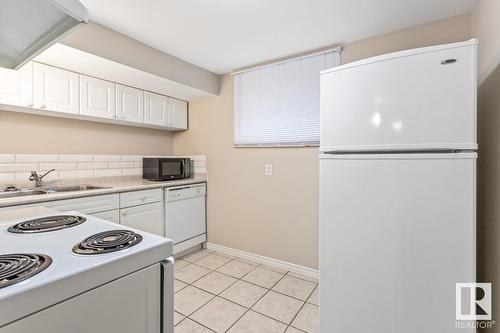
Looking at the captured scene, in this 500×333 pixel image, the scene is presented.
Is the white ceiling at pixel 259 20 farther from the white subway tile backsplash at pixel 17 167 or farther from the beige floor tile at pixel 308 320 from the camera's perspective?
the beige floor tile at pixel 308 320

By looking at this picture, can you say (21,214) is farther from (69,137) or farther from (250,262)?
(250,262)

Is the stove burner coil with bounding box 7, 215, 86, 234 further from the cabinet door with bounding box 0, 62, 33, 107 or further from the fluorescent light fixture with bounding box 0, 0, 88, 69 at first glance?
the cabinet door with bounding box 0, 62, 33, 107

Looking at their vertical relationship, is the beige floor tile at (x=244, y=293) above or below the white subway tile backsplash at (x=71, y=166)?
below

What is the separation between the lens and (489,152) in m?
1.32

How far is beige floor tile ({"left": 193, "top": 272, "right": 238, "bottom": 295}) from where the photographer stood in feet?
7.12

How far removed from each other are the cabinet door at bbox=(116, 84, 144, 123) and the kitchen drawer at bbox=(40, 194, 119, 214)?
0.94 m

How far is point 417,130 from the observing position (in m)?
1.13

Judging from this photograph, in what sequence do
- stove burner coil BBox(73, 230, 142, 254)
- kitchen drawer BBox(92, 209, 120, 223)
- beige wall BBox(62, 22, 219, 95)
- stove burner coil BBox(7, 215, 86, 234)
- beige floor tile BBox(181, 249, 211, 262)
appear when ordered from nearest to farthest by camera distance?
stove burner coil BBox(73, 230, 142, 254)
stove burner coil BBox(7, 215, 86, 234)
beige wall BBox(62, 22, 219, 95)
kitchen drawer BBox(92, 209, 120, 223)
beige floor tile BBox(181, 249, 211, 262)

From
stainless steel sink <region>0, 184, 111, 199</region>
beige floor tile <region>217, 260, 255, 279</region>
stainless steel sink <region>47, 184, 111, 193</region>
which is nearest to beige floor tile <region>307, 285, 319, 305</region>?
beige floor tile <region>217, 260, 255, 279</region>

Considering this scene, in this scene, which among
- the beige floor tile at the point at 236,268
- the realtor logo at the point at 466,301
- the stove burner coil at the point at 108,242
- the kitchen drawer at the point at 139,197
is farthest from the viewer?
the beige floor tile at the point at 236,268

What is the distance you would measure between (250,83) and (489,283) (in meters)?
2.54

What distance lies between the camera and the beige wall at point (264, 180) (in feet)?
6.86

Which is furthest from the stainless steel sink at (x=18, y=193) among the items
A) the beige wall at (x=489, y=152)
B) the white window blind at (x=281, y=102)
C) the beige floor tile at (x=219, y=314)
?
the beige wall at (x=489, y=152)

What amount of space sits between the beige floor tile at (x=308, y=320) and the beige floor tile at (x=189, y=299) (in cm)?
75
